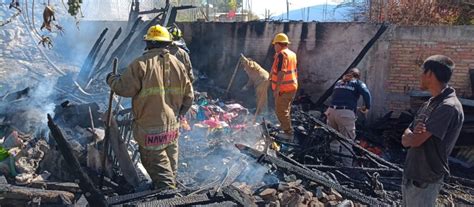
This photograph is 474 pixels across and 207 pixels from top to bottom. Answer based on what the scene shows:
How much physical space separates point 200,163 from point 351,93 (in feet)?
8.67

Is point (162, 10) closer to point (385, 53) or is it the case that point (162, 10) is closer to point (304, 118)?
point (304, 118)

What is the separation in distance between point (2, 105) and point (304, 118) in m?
5.25

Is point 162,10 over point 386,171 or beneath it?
over

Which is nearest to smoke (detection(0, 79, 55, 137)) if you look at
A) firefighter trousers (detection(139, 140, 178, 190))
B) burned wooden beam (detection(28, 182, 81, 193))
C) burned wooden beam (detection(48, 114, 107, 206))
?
burned wooden beam (detection(28, 182, 81, 193))

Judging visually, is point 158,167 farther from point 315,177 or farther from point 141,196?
point 315,177

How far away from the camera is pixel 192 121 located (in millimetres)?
8109

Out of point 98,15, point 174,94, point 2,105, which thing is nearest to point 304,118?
point 174,94

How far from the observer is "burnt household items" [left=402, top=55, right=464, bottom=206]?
3.18m

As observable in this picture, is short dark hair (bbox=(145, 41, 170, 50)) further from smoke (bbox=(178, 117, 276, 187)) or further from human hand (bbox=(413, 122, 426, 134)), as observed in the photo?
human hand (bbox=(413, 122, 426, 134))

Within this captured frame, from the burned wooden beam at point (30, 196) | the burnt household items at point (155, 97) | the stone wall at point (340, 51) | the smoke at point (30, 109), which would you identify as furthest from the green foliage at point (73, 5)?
the stone wall at point (340, 51)

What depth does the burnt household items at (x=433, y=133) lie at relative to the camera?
10.4 feet

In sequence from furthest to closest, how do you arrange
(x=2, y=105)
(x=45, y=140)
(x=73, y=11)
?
1. (x=2, y=105)
2. (x=45, y=140)
3. (x=73, y=11)

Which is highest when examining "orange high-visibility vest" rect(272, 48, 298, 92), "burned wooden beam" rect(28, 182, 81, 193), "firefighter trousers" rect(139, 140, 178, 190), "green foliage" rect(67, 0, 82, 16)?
"green foliage" rect(67, 0, 82, 16)

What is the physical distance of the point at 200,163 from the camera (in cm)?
630
